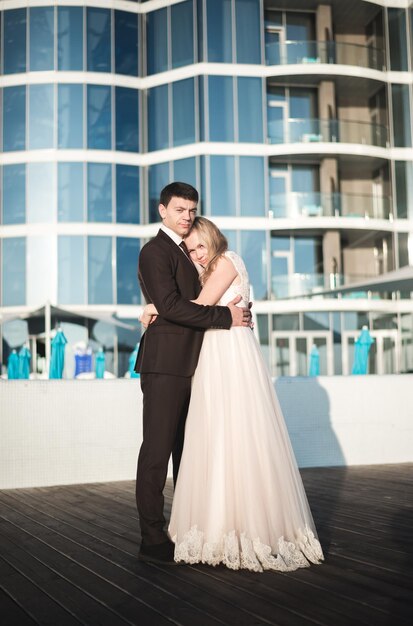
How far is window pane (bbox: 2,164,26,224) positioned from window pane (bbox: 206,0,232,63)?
25.1 feet

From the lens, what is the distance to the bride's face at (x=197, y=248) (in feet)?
14.8

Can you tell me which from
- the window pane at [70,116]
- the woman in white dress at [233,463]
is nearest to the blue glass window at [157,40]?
the window pane at [70,116]

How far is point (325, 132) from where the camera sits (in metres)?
27.4

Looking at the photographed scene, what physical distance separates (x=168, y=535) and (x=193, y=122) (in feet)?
75.7

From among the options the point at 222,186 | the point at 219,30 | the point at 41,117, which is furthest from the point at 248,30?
the point at 41,117

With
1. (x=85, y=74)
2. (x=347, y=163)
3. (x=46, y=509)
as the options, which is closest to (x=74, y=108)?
(x=85, y=74)

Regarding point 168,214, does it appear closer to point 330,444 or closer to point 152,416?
point 152,416

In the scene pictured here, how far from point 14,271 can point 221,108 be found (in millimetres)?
8982

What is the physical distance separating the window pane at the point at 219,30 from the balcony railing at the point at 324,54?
164cm

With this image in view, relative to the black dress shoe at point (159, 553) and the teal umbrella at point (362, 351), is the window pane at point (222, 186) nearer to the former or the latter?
the teal umbrella at point (362, 351)

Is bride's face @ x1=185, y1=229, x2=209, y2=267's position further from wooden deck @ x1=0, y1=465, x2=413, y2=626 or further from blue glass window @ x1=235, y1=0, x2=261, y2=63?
blue glass window @ x1=235, y1=0, x2=261, y2=63

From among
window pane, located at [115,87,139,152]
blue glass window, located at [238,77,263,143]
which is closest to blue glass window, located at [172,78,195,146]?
window pane, located at [115,87,139,152]

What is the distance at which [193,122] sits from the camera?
26.0 metres

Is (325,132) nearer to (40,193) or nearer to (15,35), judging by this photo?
(40,193)
